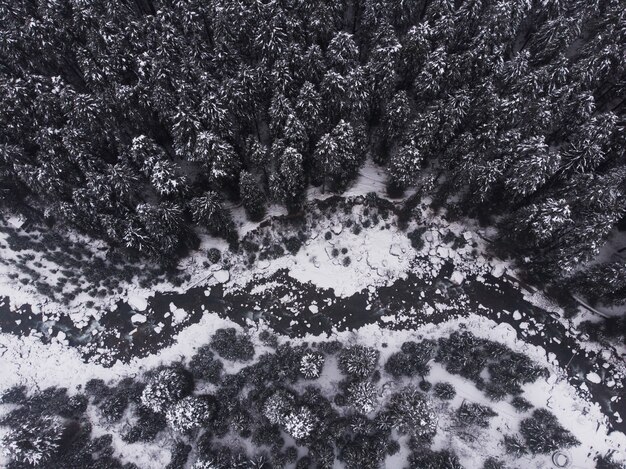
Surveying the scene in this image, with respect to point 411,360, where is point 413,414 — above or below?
below

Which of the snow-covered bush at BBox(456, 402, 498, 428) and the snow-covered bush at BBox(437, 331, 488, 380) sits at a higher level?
the snow-covered bush at BBox(437, 331, 488, 380)

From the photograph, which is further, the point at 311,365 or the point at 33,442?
the point at 311,365

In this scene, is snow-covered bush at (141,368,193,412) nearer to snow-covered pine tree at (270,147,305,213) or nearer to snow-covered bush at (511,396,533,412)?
snow-covered pine tree at (270,147,305,213)

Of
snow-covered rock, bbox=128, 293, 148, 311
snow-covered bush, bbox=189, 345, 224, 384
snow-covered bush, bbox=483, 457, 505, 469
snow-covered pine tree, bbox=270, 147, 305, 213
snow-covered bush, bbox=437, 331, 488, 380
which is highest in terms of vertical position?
snow-covered pine tree, bbox=270, 147, 305, 213

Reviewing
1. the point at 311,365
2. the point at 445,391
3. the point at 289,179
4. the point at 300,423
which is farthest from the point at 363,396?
the point at 289,179

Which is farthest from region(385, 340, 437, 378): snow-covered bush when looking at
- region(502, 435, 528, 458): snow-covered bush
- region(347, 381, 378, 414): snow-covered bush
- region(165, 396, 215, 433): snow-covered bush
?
region(165, 396, 215, 433): snow-covered bush

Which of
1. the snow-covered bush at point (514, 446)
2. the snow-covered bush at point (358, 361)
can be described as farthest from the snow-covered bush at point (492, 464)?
the snow-covered bush at point (358, 361)

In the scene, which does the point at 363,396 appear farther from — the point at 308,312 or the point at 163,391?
the point at 163,391
